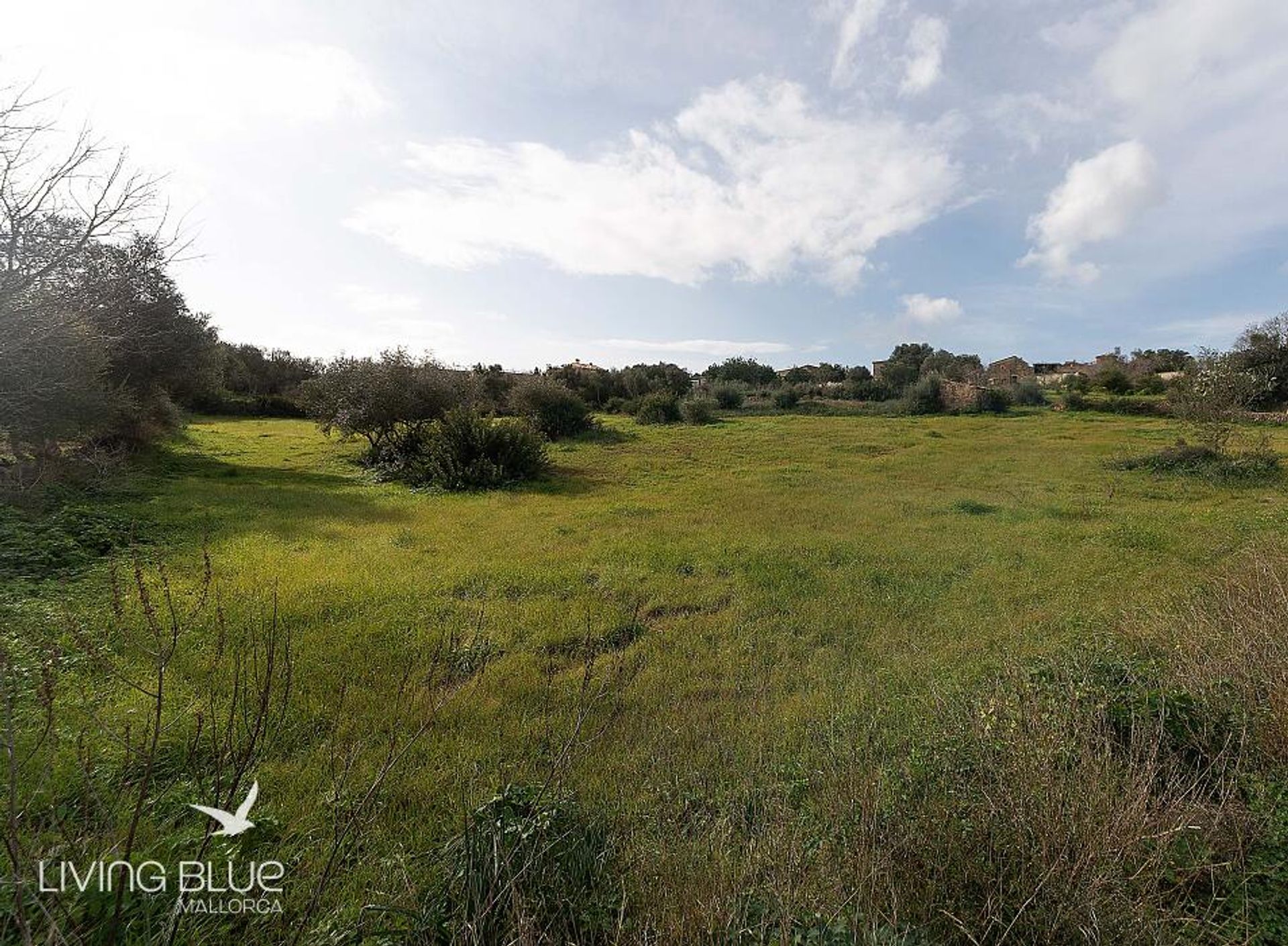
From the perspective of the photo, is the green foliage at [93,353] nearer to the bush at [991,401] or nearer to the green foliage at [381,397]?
the green foliage at [381,397]

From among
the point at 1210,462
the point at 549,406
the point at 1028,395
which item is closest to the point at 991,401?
the point at 1028,395

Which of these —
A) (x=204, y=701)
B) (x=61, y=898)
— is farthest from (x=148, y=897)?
(x=204, y=701)

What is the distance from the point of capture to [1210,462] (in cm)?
1445

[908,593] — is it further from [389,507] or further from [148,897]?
[389,507]

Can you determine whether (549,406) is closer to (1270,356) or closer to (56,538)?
(56,538)

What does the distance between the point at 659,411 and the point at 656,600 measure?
26.2 m

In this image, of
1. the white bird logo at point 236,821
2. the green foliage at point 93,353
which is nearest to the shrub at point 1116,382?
the white bird logo at point 236,821

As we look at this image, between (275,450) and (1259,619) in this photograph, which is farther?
(275,450)

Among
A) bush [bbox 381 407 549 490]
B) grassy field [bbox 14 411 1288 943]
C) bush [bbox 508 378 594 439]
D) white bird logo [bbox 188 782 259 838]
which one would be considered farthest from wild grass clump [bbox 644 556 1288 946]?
bush [bbox 508 378 594 439]

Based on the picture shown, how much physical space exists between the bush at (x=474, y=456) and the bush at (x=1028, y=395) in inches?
1426

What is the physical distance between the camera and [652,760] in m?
3.45

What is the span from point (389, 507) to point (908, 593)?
10.8 m

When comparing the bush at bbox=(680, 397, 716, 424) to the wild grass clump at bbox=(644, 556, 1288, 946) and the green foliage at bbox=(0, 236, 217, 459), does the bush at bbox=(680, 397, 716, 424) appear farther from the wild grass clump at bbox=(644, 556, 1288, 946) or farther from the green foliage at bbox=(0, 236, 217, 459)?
the wild grass clump at bbox=(644, 556, 1288, 946)

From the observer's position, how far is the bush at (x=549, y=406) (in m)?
24.1
